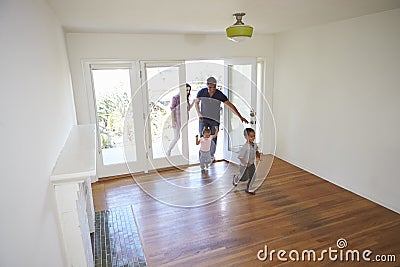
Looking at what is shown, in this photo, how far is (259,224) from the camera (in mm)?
2713

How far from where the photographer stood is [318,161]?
3.82m

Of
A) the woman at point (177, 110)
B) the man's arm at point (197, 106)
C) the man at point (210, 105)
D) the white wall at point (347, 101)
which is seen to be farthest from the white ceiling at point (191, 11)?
the woman at point (177, 110)

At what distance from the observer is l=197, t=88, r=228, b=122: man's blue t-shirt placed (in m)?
3.66

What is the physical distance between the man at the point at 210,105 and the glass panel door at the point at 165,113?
433 millimetres

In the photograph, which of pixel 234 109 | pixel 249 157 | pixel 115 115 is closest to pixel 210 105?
pixel 234 109

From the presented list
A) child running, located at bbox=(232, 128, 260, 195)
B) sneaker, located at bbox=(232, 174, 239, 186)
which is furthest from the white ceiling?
sneaker, located at bbox=(232, 174, 239, 186)

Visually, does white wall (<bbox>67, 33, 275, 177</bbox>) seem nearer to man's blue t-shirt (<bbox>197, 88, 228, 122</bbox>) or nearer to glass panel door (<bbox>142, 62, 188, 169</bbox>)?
glass panel door (<bbox>142, 62, 188, 169</bbox>)

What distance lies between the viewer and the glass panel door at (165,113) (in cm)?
396

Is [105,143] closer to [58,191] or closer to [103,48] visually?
[103,48]

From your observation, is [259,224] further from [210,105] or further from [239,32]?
[239,32]

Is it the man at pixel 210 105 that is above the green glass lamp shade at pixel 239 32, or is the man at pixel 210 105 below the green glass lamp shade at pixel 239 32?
below

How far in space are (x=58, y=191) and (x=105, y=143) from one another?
8.55 feet

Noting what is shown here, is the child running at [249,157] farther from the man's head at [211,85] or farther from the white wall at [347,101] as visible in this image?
the white wall at [347,101]

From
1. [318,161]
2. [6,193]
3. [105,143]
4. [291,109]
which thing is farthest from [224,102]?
[6,193]
